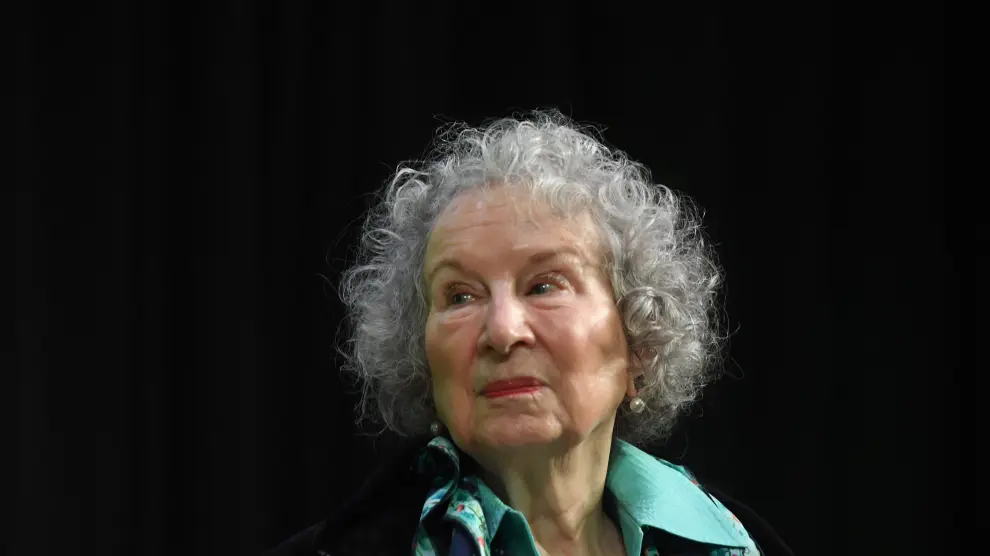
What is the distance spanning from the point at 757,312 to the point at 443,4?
3.32 feet

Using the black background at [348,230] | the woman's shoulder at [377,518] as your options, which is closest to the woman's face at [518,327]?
the woman's shoulder at [377,518]

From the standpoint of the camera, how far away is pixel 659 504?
1742mm

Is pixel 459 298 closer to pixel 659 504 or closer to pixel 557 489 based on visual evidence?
→ pixel 557 489

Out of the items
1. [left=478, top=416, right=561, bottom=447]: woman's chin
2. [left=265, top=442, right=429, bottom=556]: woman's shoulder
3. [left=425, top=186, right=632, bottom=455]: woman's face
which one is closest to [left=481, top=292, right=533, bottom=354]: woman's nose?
[left=425, top=186, right=632, bottom=455]: woman's face

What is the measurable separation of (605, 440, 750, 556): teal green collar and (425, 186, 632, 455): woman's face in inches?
6.0

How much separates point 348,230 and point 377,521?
33.2 inches

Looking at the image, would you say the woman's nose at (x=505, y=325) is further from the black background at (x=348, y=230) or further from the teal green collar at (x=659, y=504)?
the black background at (x=348, y=230)

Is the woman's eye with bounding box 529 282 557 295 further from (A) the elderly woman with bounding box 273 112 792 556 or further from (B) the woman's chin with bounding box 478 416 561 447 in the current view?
(B) the woman's chin with bounding box 478 416 561 447

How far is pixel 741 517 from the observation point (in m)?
1.93

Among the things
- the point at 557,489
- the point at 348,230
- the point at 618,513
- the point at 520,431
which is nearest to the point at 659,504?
the point at 618,513

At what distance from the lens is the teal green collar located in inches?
67.6

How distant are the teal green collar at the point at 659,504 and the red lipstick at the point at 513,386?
0.33 m

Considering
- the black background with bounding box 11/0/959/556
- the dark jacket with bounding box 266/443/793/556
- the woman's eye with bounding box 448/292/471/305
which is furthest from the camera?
the black background with bounding box 11/0/959/556

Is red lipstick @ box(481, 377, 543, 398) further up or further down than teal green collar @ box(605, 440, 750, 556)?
further up
